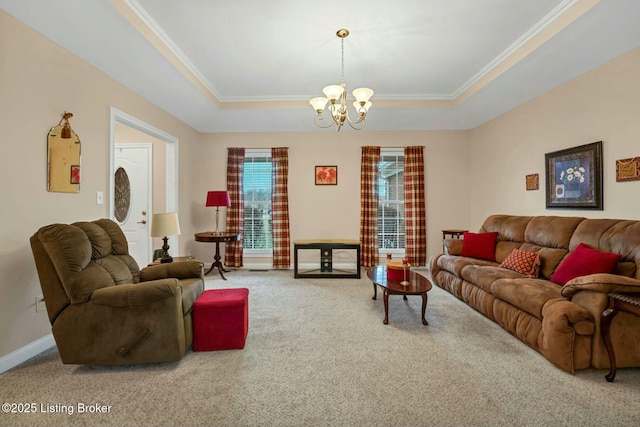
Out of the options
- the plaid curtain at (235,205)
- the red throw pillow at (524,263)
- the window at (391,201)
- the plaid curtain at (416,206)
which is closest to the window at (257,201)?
the plaid curtain at (235,205)

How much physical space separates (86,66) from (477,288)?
4.64 m

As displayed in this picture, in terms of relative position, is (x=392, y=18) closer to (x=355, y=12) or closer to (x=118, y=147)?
(x=355, y=12)

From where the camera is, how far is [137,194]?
4691 mm

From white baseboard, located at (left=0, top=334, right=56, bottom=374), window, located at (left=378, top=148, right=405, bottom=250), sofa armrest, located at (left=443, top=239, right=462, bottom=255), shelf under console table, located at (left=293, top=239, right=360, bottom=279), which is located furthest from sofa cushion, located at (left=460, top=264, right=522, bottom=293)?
white baseboard, located at (left=0, top=334, right=56, bottom=374)

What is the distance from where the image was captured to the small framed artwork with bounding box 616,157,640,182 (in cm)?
267

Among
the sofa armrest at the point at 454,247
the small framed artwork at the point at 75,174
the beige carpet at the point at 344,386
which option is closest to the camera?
the beige carpet at the point at 344,386

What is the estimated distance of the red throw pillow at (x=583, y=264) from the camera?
237cm

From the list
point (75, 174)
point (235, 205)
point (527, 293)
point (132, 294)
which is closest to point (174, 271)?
point (132, 294)

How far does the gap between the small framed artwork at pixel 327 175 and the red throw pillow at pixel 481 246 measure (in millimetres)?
2444

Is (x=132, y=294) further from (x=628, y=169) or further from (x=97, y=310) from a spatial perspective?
(x=628, y=169)

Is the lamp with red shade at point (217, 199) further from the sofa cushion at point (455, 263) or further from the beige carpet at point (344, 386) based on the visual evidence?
the sofa cushion at point (455, 263)

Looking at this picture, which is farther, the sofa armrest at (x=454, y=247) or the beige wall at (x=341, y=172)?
the beige wall at (x=341, y=172)

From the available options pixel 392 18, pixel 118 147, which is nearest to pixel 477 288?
pixel 392 18

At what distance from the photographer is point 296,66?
3525mm
